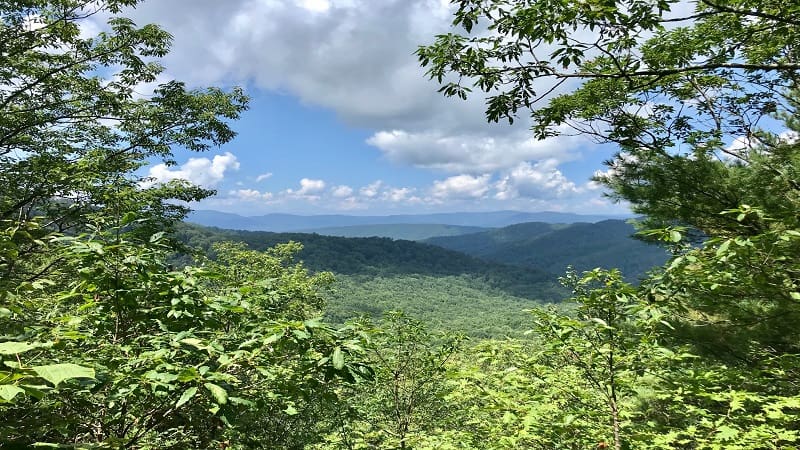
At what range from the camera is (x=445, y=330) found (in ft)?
23.8

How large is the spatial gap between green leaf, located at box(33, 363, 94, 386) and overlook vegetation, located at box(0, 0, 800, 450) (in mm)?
12

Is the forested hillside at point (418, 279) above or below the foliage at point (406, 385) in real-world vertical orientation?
below

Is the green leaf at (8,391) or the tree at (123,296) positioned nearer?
the green leaf at (8,391)

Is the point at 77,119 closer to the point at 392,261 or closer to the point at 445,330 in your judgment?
the point at 445,330

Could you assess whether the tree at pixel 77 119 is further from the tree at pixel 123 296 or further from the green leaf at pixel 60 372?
the green leaf at pixel 60 372

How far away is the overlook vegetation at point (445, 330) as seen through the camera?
7.61 feet

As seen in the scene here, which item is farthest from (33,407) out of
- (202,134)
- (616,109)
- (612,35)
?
(202,134)

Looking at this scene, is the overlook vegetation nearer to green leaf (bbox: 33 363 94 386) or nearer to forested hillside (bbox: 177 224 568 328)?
green leaf (bbox: 33 363 94 386)

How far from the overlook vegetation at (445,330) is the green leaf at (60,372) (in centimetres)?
1

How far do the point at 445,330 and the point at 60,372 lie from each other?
6500mm

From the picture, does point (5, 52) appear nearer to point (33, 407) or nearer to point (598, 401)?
point (33, 407)

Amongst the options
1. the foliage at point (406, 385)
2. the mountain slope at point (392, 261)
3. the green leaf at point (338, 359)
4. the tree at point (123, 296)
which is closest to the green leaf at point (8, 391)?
the tree at point (123, 296)

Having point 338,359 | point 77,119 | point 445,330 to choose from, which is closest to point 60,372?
point 338,359

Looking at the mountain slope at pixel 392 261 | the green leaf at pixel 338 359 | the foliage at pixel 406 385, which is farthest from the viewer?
the mountain slope at pixel 392 261
